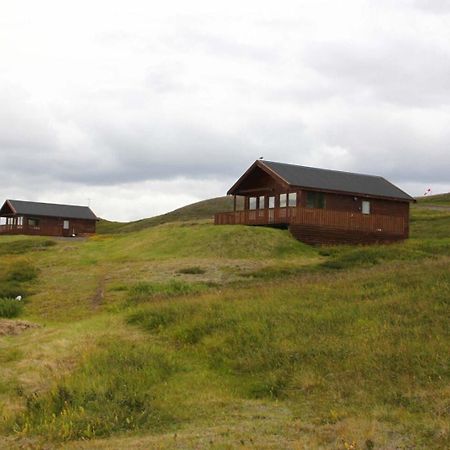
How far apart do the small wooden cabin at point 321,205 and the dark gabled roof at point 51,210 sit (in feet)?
118

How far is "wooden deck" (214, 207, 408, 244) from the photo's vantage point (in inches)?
1646

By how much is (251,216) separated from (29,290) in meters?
20.2

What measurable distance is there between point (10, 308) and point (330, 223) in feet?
78.2

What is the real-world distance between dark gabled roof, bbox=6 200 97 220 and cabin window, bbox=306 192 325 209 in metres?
43.5

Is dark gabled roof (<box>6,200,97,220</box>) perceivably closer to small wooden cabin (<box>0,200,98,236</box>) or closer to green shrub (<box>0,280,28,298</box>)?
small wooden cabin (<box>0,200,98,236</box>)

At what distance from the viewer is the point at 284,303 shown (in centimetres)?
1861

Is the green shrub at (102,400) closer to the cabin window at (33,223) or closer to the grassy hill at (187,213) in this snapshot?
the cabin window at (33,223)

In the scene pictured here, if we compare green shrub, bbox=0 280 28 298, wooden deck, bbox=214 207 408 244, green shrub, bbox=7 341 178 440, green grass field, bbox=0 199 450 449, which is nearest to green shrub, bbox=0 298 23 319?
green grass field, bbox=0 199 450 449

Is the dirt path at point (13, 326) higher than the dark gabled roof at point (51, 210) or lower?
lower

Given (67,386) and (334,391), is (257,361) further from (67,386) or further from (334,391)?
(67,386)

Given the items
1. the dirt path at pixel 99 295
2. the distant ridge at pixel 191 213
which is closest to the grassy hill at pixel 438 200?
the distant ridge at pixel 191 213

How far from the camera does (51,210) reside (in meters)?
80.4

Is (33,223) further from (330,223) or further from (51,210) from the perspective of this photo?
(330,223)

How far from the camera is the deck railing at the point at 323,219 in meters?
42.0
